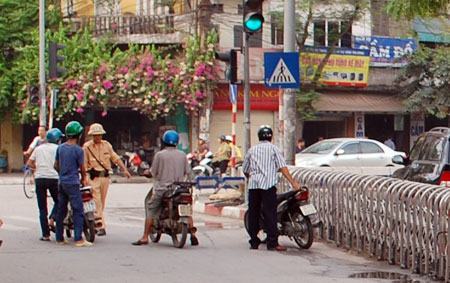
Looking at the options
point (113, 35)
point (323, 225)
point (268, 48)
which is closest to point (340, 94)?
point (268, 48)

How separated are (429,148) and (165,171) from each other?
4804 mm

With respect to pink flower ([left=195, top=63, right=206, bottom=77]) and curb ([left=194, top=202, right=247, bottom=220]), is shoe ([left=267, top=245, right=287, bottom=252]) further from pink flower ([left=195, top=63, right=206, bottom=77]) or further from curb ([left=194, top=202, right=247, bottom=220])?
pink flower ([left=195, top=63, right=206, bottom=77])

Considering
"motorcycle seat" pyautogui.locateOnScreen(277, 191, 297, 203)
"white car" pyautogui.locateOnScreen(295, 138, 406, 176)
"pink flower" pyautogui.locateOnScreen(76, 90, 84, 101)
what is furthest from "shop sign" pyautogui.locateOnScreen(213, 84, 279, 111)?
"motorcycle seat" pyautogui.locateOnScreen(277, 191, 297, 203)

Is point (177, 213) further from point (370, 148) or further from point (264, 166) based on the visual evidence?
point (370, 148)

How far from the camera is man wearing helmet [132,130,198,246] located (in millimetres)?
11914

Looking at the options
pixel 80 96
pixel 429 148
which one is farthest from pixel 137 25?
pixel 429 148

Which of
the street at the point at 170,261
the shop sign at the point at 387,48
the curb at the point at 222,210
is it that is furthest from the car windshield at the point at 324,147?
the street at the point at 170,261

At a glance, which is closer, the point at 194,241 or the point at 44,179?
the point at 194,241

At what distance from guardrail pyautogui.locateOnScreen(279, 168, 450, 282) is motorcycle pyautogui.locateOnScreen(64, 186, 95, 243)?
327 cm

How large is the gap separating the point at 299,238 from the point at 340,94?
2184cm

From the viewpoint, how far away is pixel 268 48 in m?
31.6

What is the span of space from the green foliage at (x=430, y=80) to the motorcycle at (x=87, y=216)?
22060 millimetres

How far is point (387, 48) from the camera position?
33688 mm

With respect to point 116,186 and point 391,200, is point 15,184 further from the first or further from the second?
point 391,200
